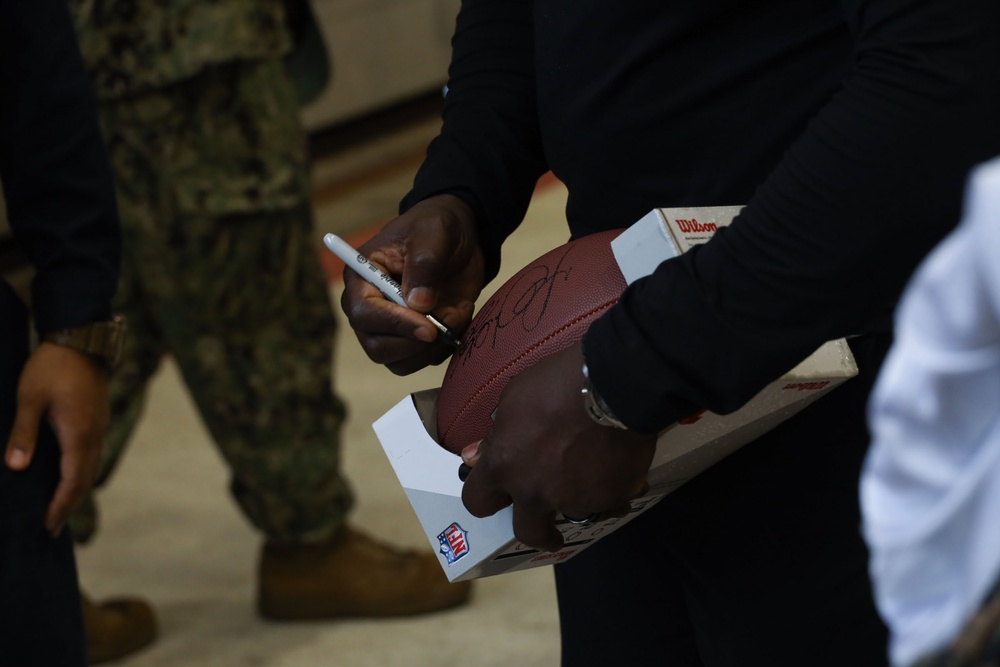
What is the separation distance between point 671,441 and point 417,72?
16.8 feet

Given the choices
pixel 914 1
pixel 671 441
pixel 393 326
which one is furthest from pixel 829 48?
pixel 393 326

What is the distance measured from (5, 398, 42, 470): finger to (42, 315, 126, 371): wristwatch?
0.11 metres

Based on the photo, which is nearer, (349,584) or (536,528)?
(536,528)

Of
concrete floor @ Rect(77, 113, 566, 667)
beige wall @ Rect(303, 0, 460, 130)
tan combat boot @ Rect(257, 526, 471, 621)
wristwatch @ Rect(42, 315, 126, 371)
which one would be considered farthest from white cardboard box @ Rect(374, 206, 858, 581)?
beige wall @ Rect(303, 0, 460, 130)

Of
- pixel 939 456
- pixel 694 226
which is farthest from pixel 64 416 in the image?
pixel 939 456

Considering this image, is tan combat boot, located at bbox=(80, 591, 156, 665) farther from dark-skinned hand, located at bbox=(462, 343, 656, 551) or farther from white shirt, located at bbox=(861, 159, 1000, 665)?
white shirt, located at bbox=(861, 159, 1000, 665)

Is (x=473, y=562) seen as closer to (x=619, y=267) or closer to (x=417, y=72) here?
(x=619, y=267)

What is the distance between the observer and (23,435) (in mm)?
1121

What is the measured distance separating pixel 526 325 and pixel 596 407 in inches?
6.8

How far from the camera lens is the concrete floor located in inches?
83.2

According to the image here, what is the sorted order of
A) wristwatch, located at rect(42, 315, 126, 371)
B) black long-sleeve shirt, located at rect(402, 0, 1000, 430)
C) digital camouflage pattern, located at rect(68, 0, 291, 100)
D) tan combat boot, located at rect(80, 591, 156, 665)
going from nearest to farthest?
1. black long-sleeve shirt, located at rect(402, 0, 1000, 430)
2. wristwatch, located at rect(42, 315, 126, 371)
3. digital camouflage pattern, located at rect(68, 0, 291, 100)
4. tan combat boot, located at rect(80, 591, 156, 665)

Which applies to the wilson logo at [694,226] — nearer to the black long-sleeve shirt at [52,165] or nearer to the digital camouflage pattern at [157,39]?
the black long-sleeve shirt at [52,165]

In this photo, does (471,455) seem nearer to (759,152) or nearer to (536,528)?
(536,528)
